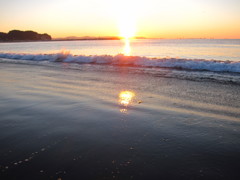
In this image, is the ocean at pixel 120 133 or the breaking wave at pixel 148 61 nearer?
the ocean at pixel 120 133

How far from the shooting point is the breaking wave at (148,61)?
594 inches

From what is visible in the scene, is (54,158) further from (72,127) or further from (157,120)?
(157,120)

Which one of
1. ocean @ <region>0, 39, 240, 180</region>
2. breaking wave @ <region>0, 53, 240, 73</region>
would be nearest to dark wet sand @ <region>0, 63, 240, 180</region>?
ocean @ <region>0, 39, 240, 180</region>

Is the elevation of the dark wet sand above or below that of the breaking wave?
below

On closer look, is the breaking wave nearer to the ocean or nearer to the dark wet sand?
the ocean

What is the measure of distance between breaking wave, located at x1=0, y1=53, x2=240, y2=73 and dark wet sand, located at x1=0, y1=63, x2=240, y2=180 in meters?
7.25

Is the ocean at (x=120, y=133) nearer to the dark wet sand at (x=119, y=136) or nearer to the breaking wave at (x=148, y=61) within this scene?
the dark wet sand at (x=119, y=136)

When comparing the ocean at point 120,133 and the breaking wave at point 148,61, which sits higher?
the breaking wave at point 148,61

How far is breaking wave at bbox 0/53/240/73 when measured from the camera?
15.1m

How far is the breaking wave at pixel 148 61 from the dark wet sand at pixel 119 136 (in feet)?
23.8

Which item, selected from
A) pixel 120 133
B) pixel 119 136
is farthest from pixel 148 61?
pixel 119 136

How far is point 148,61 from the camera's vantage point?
19203 mm

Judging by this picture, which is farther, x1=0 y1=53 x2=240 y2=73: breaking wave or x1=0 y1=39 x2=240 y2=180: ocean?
x1=0 y1=53 x2=240 y2=73: breaking wave

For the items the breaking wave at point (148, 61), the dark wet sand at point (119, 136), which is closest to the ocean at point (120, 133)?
the dark wet sand at point (119, 136)
